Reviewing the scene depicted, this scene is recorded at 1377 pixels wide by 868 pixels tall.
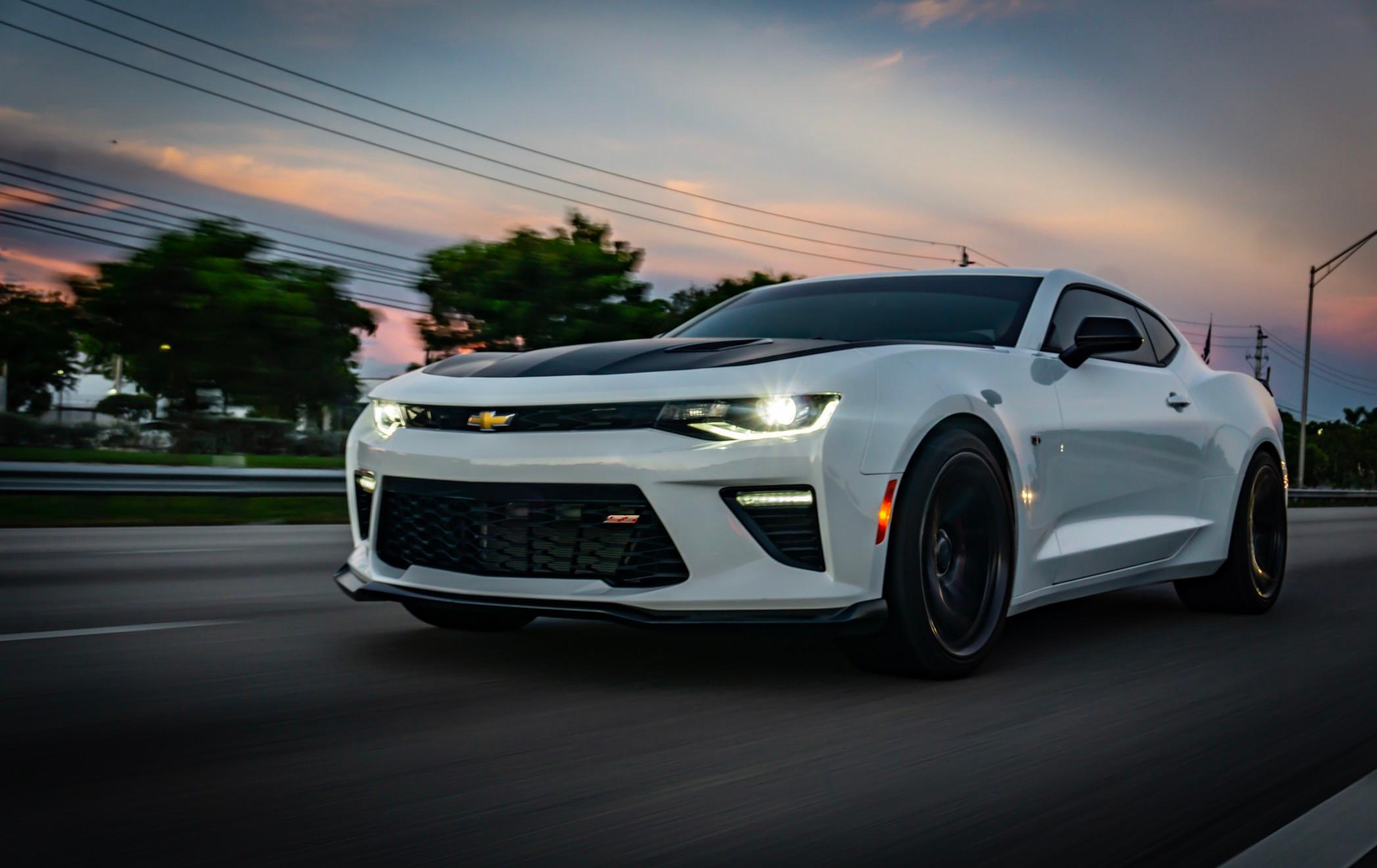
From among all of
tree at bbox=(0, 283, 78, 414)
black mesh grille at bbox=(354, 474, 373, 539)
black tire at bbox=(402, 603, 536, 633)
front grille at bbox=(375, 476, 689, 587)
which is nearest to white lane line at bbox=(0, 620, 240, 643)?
black tire at bbox=(402, 603, 536, 633)

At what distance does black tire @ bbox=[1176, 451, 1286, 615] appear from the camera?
6.41 meters

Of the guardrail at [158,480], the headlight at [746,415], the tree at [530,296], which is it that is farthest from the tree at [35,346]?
the headlight at [746,415]

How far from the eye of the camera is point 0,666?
427 cm

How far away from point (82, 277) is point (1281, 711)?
3462cm

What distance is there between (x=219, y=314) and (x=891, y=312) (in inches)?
1143

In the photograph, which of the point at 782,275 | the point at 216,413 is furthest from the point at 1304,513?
the point at 216,413

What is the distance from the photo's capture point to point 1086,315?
5.85 m

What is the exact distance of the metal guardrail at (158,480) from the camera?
1218cm

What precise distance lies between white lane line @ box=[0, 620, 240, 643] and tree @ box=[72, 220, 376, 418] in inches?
1092

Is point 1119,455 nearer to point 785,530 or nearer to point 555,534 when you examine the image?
point 785,530

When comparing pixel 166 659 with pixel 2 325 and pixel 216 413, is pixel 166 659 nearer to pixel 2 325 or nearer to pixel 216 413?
pixel 216 413

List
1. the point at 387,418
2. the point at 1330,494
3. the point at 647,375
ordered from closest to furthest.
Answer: the point at 647,375, the point at 387,418, the point at 1330,494

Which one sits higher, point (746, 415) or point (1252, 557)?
point (746, 415)

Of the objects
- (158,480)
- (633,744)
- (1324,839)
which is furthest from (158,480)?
(1324,839)
